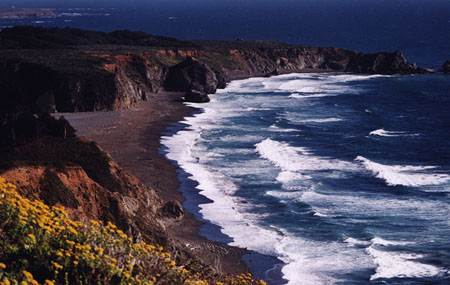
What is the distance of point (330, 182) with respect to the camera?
44875 mm

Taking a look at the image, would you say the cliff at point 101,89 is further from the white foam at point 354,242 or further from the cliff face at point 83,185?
the white foam at point 354,242

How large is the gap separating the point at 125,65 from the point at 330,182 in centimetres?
6008

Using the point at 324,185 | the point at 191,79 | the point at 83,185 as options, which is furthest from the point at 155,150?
the point at 191,79

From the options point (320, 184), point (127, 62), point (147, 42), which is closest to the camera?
point (320, 184)

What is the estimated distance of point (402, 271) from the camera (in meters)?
29.2

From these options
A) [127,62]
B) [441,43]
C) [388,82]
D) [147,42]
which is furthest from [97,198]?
[441,43]

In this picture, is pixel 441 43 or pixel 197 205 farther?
pixel 441 43

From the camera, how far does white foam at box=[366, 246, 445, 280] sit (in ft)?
94.6

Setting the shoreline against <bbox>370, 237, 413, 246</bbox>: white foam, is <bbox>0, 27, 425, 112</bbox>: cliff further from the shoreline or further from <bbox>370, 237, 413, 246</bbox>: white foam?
<bbox>370, 237, 413, 246</bbox>: white foam

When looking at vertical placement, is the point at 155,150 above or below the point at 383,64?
below

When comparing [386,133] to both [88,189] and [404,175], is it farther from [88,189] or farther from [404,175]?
[88,189]

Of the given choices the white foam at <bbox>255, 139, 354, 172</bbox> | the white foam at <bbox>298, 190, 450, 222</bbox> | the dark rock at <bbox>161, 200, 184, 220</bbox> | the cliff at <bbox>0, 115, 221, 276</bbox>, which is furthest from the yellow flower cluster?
the white foam at <bbox>255, 139, 354, 172</bbox>

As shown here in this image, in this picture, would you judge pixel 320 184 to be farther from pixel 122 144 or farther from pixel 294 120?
pixel 294 120

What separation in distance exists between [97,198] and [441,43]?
185073 millimetres
